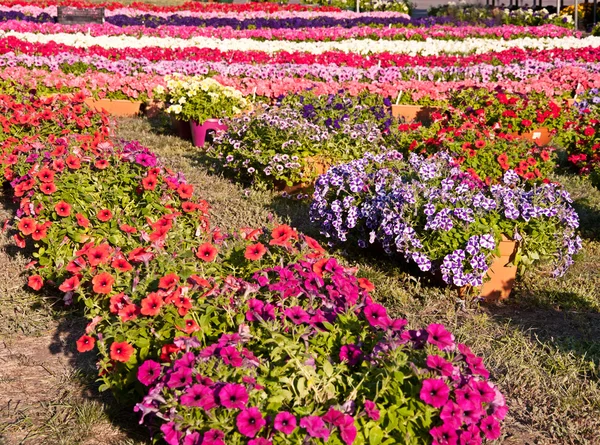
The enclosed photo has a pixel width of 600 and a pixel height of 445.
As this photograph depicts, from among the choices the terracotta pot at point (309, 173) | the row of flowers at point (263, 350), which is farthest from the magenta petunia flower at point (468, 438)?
the terracotta pot at point (309, 173)

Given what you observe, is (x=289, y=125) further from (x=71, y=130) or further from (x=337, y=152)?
(x=71, y=130)

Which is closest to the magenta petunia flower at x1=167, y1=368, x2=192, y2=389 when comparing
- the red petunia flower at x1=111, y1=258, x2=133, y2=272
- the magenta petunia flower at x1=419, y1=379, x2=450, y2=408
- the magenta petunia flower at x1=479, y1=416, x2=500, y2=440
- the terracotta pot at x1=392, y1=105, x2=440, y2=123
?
the magenta petunia flower at x1=419, y1=379, x2=450, y2=408

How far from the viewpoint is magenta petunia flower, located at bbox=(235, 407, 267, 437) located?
231 centimetres

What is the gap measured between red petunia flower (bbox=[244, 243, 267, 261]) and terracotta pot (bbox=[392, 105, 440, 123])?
584cm

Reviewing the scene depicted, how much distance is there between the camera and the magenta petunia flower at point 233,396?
2.34m

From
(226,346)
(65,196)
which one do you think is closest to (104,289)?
(226,346)

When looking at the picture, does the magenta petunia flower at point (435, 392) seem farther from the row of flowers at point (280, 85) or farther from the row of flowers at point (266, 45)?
the row of flowers at point (266, 45)

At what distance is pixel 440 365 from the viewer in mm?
2486

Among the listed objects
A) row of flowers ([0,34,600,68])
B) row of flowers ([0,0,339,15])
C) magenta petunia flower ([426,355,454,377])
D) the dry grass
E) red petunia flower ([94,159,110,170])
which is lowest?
the dry grass

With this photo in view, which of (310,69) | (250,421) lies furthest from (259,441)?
(310,69)

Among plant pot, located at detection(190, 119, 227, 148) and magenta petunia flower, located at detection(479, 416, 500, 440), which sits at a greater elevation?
plant pot, located at detection(190, 119, 227, 148)

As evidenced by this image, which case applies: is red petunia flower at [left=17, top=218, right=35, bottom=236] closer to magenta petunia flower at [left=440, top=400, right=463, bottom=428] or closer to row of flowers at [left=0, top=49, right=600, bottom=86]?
magenta petunia flower at [left=440, top=400, right=463, bottom=428]

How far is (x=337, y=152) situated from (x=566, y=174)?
248 cm

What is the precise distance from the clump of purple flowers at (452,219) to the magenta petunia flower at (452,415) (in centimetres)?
187
